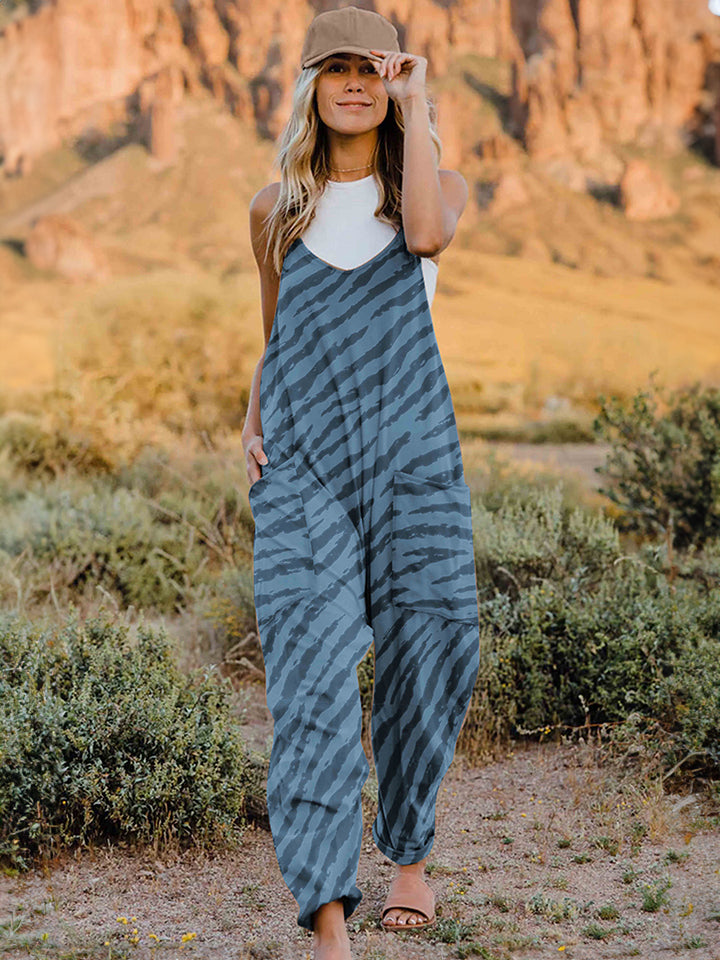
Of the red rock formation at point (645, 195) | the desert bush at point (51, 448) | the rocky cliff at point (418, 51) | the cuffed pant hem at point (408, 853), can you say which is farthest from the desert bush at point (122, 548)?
the rocky cliff at point (418, 51)

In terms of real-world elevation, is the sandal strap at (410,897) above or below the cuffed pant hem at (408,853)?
below

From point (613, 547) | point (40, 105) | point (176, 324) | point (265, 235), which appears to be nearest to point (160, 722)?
point (265, 235)

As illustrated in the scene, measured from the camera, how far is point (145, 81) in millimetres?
74938

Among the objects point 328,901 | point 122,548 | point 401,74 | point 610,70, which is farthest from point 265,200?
point 610,70

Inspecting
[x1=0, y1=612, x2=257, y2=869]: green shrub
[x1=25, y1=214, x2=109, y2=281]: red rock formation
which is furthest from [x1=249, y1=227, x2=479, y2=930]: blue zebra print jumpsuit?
[x1=25, y1=214, x2=109, y2=281]: red rock formation

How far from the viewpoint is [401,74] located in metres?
2.58

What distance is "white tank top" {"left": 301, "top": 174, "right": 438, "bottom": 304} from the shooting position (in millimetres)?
2605

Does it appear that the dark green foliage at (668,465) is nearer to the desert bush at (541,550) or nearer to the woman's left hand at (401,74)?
the desert bush at (541,550)

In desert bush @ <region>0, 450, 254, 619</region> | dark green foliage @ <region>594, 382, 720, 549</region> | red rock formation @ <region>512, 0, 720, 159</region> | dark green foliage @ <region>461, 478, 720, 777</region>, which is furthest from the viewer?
red rock formation @ <region>512, 0, 720, 159</region>

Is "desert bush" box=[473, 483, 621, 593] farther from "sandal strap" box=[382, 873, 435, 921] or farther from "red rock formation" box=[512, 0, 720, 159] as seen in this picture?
"red rock formation" box=[512, 0, 720, 159]

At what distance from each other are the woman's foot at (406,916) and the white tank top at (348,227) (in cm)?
144

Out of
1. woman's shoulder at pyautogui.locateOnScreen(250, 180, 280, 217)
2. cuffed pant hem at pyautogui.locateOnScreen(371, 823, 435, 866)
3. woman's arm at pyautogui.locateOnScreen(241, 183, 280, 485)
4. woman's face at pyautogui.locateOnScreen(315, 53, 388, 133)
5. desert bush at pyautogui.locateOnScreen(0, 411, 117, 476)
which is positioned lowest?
desert bush at pyautogui.locateOnScreen(0, 411, 117, 476)

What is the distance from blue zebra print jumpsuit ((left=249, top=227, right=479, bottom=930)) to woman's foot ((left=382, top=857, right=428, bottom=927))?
184mm

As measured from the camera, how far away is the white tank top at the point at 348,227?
2.61 meters
